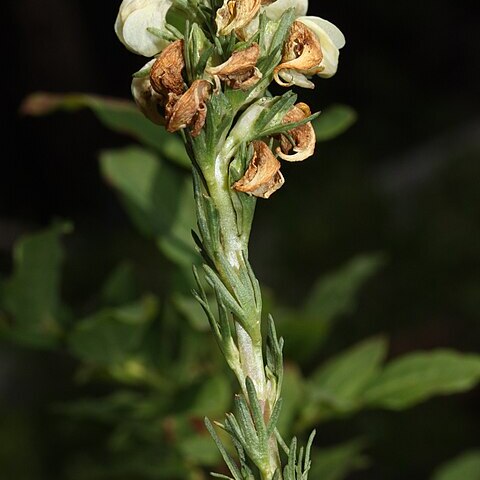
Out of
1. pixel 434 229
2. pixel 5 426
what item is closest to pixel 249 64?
pixel 5 426

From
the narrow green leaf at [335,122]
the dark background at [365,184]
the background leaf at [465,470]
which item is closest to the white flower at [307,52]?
the narrow green leaf at [335,122]

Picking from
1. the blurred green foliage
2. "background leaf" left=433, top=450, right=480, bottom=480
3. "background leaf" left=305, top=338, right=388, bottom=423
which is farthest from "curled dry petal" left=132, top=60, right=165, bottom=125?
"background leaf" left=433, top=450, right=480, bottom=480

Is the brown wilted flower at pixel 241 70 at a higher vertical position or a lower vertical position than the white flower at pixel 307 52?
lower

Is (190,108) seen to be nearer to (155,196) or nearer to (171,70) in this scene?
(171,70)

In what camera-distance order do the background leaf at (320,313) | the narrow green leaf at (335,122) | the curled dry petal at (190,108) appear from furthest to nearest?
the background leaf at (320,313), the narrow green leaf at (335,122), the curled dry petal at (190,108)

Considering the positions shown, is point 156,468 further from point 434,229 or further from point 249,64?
point 434,229

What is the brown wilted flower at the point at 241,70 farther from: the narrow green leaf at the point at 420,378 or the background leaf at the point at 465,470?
the background leaf at the point at 465,470

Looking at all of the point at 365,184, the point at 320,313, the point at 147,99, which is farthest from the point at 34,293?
the point at 365,184
